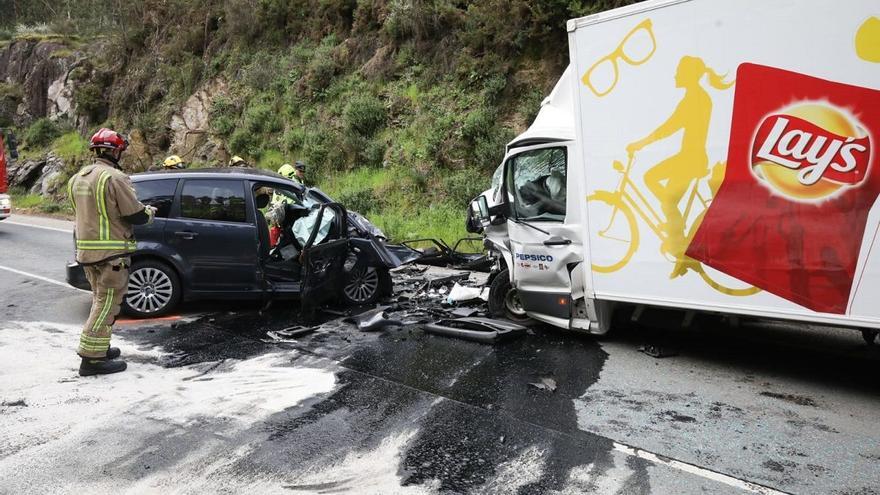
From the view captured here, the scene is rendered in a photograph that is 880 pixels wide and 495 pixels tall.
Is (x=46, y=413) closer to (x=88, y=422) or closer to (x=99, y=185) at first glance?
(x=88, y=422)

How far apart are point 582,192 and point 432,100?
1207cm

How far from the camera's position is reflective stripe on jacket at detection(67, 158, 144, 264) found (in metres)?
5.17

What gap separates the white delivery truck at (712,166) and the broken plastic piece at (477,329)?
38cm

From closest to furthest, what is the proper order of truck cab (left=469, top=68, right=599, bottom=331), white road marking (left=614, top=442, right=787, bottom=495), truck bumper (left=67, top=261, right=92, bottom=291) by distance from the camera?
white road marking (left=614, top=442, right=787, bottom=495), truck cab (left=469, top=68, right=599, bottom=331), truck bumper (left=67, top=261, right=92, bottom=291)

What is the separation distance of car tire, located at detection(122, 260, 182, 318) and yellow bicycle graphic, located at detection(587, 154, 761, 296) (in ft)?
15.7

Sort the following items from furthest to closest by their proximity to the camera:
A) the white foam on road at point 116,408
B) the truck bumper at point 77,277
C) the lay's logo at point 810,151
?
1. the truck bumper at point 77,277
2. the lay's logo at point 810,151
3. the white foam on road at point 116,408

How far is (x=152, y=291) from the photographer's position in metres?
7.05

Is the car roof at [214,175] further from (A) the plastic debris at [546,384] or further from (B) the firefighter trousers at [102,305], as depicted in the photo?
(A) the plastic debris at [546,384]

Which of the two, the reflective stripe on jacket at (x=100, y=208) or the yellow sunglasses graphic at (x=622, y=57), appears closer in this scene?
the yellow sunglasses graphic at (x=622, y=57)

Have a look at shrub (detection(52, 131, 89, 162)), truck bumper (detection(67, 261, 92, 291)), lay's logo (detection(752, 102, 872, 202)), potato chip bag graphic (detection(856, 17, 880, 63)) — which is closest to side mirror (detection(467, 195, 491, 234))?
lay's logo (detection(752, 102, 872, 202))

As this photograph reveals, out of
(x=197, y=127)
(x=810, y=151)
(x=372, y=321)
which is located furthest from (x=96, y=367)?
(x=197, y=127)

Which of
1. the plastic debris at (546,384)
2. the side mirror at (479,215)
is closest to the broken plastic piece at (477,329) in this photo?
the plastic debris at (546,384)

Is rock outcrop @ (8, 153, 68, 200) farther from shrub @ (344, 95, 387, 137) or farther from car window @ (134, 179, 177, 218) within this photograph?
car window @ (134, 179, 177, 218)

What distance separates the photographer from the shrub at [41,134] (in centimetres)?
2895
